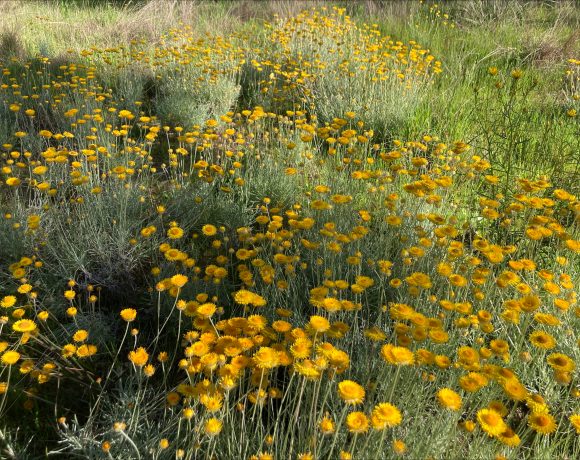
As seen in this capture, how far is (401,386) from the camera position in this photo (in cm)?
192

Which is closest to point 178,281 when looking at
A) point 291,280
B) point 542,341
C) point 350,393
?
point 291,280

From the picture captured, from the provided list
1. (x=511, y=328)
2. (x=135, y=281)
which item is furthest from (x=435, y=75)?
(x=135, y=281)

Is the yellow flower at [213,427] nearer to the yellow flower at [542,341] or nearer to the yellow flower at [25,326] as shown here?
the yellow flower at [25,326]

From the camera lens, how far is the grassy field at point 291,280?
166 centimetres

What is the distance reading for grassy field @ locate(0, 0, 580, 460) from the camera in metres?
1.66

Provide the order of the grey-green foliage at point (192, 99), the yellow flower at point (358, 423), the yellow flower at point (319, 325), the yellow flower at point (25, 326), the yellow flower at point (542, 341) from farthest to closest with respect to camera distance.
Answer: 1. the grey-green foliage at point (192, 99)
2. the yellow flower at point (25, 326)
3. the yellow flower at point (542, 341)
4. the yellow flower at point (319, 325)
5. the yellow flower at point (358, 423)

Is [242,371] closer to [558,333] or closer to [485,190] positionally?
[558,333]

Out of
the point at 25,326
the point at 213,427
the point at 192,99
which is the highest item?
the point at 192,99

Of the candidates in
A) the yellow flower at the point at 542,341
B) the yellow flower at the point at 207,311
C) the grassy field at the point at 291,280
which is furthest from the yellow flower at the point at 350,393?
the yellow flower at the point at 542,341

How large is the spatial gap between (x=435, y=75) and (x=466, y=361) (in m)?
5.27

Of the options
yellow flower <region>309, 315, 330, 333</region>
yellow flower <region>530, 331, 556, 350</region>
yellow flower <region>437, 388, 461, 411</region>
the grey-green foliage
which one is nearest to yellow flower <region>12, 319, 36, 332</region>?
yellow flower <region>309, 315, 330, 333</region>

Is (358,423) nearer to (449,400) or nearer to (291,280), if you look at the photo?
(449,400)

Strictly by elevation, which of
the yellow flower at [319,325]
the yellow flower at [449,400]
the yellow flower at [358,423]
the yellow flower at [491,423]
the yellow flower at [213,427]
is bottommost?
the yellow flower at [213,427]

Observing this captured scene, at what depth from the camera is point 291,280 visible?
236cm
